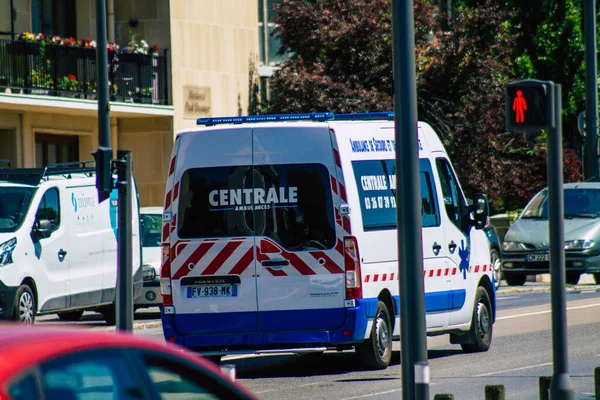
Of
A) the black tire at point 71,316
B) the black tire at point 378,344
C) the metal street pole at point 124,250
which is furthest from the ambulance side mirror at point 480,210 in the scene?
the black tire at point 71,316

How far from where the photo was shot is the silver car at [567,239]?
25.4 meters

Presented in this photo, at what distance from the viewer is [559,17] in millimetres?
44188

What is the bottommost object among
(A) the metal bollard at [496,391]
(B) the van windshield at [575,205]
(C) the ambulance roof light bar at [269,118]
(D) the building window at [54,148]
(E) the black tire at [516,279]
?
(E) the black tire at [516,279]

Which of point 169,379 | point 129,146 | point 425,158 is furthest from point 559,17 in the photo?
point 169,379

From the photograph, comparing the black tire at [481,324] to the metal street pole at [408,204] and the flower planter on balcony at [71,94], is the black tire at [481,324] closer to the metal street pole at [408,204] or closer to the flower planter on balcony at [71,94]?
the metal street pole at [408,204]

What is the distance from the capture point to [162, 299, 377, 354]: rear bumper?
1276 cm

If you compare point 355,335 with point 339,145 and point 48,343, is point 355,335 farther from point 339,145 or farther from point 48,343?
point 48,343

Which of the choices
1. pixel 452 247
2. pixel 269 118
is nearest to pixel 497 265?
pixel 452 247

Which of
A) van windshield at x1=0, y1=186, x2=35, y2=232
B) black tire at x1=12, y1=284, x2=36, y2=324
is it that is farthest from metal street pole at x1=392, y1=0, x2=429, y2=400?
van windshield at x1=0, y1=186, x2=35, y2=232

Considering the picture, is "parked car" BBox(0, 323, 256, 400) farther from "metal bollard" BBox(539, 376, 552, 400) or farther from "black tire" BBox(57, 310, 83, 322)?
"black tire" BBox(57, 310, 83, 322)

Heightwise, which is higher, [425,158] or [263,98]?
[263,98]

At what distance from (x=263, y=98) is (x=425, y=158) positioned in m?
21.6

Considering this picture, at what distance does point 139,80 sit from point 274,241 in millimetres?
19378

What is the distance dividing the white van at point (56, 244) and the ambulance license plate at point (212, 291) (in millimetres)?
4921
